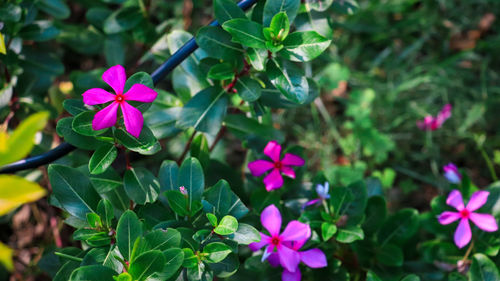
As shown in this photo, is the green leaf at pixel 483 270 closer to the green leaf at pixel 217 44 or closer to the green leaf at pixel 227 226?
the green leaf at pixel 227 226

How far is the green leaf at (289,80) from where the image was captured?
39.4 inches

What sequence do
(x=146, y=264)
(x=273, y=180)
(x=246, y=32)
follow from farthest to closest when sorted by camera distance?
(x=273, y=180), (x=246, y=32), (x=146, y=264)

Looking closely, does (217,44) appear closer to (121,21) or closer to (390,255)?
(121,21)

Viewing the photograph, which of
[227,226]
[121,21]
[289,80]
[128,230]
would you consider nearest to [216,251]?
[227,226]

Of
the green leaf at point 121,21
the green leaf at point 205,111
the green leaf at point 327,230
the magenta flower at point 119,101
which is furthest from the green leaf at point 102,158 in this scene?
the green leaf at point 121,21

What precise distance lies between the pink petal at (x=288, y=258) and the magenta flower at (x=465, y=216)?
483 millimetres

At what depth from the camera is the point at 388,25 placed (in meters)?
2.37

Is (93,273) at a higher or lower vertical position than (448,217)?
higher

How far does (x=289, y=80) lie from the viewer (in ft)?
3.34

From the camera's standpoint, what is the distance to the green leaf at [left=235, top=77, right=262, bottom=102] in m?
1.05

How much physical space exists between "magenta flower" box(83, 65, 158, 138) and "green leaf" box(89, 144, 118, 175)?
0.26ft

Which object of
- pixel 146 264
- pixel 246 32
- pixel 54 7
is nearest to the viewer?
pixel 146 264

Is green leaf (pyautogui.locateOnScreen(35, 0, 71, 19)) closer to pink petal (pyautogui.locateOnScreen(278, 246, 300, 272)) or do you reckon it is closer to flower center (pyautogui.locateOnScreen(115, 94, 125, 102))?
flower center (pyautogui.locateOnScreen(115, 94, 125, 102))

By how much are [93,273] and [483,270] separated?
96 cm
